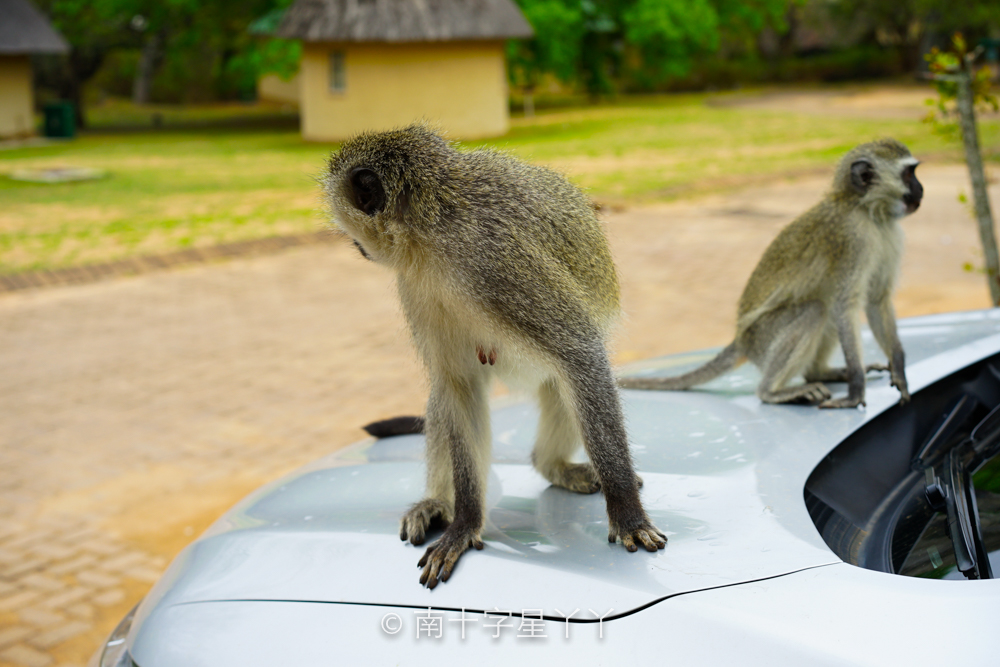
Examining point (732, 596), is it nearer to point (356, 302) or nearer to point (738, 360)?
point (738, 360)

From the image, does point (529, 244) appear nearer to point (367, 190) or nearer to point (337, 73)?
point (367, 190)

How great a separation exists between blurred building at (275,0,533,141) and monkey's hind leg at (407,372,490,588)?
2023cm

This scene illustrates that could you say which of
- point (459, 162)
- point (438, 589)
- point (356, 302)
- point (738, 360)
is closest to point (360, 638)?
point (438, 589)

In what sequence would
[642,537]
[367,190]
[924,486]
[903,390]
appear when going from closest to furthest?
[642,537]
[924,486]
[367,190]
[903,390]

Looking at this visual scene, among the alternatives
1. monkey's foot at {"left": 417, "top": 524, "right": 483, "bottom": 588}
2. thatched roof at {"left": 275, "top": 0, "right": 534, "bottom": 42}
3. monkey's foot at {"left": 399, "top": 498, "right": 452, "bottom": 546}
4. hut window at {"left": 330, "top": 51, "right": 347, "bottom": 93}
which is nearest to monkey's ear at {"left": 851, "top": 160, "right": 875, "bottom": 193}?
monkey's foot at {"left": 399, "top": 498, "right": 452, "bottom": 546}

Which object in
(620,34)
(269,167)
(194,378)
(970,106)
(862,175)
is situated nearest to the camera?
→ (862,175)

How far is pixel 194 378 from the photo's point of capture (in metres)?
7.39

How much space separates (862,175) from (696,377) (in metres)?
1.20

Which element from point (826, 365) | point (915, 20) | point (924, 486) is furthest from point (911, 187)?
point (915, 20)

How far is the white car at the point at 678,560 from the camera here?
5.25 feet

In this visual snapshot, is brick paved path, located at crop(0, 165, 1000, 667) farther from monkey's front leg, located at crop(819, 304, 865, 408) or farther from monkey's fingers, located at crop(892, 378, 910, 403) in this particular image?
monkey's fingers, located at crop(892, 378, 910, 403)

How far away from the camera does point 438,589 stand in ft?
6.42

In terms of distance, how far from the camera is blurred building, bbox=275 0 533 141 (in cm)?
A: 2256

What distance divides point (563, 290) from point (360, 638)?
108 centimetres
